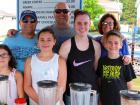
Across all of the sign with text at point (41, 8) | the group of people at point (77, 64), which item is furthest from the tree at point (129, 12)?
Result: the group of people at point (77, 64)

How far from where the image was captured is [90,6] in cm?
2064

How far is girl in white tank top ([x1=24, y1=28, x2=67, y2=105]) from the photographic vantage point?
6.52 feet

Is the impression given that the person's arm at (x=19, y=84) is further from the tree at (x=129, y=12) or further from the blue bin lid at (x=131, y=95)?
the tree at (x=129, y=12)

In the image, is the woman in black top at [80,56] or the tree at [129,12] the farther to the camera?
the tree at [129,12]

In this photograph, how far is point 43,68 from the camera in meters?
2.00

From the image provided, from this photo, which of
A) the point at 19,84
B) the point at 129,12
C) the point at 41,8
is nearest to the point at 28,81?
the point at 19,84

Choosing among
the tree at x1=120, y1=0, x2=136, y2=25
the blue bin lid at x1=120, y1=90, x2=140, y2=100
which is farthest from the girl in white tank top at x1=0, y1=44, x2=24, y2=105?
the tree at x1=120, y1=0, x2=136, y2=25

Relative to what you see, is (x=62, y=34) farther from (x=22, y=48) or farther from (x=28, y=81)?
(x=28, y=81)

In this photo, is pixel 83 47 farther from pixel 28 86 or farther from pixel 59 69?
pixel 28 86

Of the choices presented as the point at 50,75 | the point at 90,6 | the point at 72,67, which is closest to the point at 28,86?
the point at 50,75

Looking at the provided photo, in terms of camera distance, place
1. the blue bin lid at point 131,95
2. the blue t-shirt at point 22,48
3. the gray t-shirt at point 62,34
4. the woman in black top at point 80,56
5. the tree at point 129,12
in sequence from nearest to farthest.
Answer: the blue bin lid at point 131,95 < the woman in black top at point 80,56 < the blue t-shirt at point 22,48 < the gray t-shirt at point 62,34 < the tree at point 129,12

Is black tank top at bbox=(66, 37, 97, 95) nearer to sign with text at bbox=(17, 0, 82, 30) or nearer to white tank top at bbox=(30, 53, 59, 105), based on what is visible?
white tank top at bbox=(30, 53, 59, 105)

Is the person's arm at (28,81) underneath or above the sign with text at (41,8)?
underneath

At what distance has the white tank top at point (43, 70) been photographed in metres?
1.97
